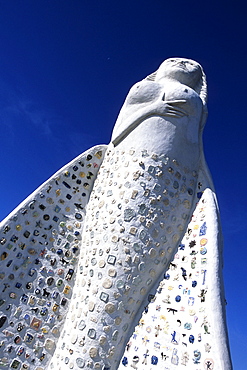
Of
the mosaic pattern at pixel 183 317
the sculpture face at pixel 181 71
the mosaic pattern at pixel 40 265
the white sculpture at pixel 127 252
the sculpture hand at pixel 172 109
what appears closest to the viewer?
the mosaic pattern at pixel 183 317

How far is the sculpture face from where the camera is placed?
5.70 metres

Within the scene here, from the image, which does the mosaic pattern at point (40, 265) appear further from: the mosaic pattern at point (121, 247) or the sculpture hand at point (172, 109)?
the sculpture hand at point (172, 109)

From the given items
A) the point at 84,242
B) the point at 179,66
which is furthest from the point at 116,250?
the point at 179,66

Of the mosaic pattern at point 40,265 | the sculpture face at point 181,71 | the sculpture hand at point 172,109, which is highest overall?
the sculpture face at point 181,71

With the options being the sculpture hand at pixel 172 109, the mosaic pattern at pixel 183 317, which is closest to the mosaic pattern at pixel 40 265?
the mosaic pattern at pixel 183 317

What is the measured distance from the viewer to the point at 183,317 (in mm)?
3725

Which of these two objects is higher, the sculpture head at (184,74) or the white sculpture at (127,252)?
the sculpture head at (184,74)

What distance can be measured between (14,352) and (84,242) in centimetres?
155

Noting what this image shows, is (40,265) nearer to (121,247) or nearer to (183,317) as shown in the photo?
(121,247)

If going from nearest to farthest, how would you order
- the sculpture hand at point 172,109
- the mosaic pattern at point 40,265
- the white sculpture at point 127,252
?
the white sculpture at point 127,252, the mosaic pattern at point 40,265, the sculpture hand at point 172,109

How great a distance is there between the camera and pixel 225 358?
3176mm

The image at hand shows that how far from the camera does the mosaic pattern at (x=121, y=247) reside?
3762 mm

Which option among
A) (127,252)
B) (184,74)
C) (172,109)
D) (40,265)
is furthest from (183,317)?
(184,74)

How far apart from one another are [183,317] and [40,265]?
77.2 inches
